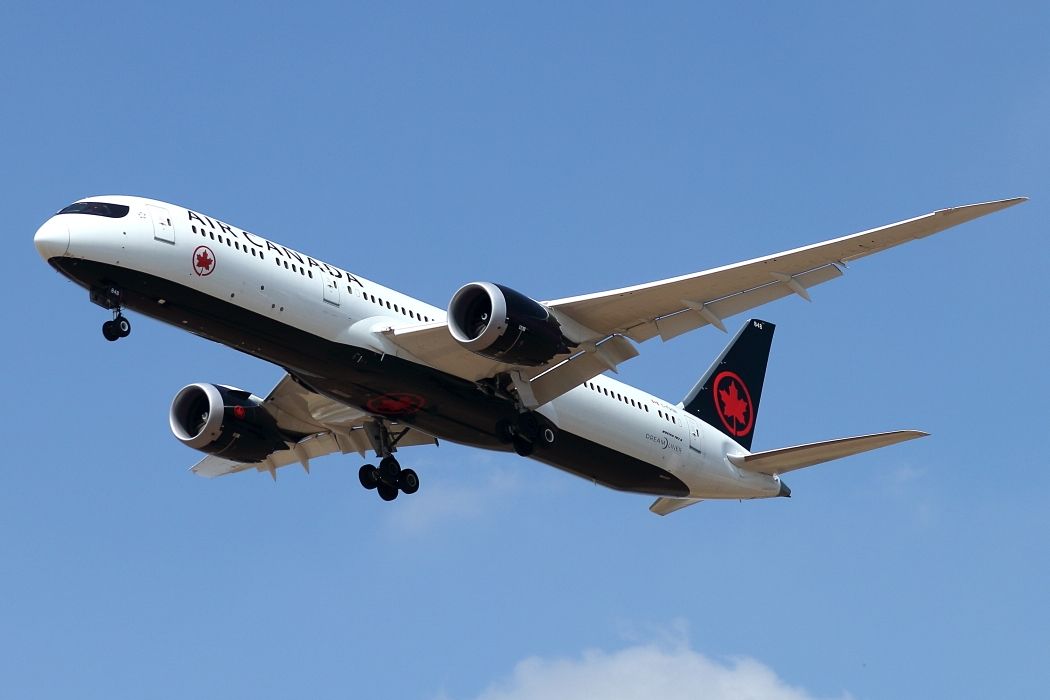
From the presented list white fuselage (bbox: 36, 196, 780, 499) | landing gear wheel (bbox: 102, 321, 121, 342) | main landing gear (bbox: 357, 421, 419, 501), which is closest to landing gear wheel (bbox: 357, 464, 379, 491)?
main landing gear (bbox: 357, 421, 419, 501)

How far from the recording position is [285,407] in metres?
37.9

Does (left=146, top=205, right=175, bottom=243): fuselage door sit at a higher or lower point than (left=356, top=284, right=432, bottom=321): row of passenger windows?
higher

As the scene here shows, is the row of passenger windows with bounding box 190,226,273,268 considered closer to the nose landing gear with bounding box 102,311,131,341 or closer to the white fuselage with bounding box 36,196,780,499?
the white fuselage with bounding box 36,196,780,499

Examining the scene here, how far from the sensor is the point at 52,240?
97.0 feet

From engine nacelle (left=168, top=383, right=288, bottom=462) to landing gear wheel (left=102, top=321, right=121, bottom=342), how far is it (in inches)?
287

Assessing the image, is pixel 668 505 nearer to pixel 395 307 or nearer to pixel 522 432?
pixel 522 432

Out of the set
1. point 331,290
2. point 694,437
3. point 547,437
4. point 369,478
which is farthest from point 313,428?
point 694,437

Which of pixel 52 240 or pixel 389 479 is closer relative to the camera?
pixel 52 240

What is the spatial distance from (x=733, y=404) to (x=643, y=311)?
10762mm

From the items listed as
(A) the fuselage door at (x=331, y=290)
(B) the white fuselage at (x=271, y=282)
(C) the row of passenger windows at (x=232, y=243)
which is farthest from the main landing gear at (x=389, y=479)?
(C) the row of passenger windows at (x=232, y=243)

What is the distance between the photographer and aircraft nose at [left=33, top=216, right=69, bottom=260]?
29.6m

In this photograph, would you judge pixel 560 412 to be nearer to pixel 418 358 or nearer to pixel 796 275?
pixel 418 358

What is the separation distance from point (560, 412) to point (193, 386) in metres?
9.15

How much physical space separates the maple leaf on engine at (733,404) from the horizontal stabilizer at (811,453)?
2.48 metres
